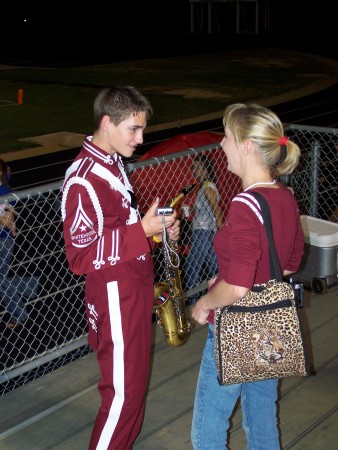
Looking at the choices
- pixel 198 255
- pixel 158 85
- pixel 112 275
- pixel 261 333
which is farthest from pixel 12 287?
pixel 158 85

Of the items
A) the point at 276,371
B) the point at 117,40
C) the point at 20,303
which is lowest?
the point at 117,40

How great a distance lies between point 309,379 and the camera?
15.9ft

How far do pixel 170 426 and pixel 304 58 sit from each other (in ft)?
115

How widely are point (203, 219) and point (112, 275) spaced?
3.18 meters

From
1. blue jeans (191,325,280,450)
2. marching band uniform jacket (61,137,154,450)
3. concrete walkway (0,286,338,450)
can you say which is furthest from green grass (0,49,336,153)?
blue jeans (191,325,280,450)

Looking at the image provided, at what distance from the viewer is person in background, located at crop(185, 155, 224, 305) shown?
20.6 feet

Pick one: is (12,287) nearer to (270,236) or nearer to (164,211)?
(164,211)

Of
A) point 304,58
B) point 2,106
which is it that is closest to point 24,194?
point 2,106

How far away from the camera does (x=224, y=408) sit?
3258 millimetres

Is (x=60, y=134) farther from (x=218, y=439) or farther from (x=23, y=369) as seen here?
(x=218, y=439)

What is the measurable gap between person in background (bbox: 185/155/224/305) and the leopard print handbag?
2980mm

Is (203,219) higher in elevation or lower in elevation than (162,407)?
higher

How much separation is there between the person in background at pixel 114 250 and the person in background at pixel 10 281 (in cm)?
247

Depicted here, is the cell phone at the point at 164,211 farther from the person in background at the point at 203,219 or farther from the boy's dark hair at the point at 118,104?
the person in background at the point at 203,219
